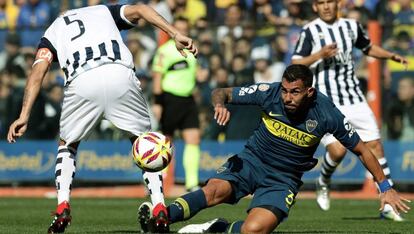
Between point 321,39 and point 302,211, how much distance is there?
2188 millimetres

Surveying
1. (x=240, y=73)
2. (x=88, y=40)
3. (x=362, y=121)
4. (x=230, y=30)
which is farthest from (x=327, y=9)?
(x=230, y=30)

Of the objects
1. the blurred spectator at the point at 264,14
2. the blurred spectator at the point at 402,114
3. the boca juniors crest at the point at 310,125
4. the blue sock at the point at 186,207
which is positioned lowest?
the blurred spectator at the point at 402,114

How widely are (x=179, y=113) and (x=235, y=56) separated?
180 centimetres

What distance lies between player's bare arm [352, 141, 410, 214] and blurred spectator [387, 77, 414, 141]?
27.9 ft

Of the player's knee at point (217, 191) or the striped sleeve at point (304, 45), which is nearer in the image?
the player's knee at point (217, 191)

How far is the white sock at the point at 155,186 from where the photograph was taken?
332 inches

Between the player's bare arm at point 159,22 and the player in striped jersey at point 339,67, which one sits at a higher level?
the player's bare arm at point 159,22

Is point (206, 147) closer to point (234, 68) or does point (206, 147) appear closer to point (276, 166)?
point (234, 68)

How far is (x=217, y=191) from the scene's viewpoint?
27.1 feet

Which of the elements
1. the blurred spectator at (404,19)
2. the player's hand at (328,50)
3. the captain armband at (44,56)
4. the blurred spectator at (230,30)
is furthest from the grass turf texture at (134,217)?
the blurred spectator at (230,30)

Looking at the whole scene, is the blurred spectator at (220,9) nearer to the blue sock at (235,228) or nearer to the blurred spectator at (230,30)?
the blurred spectator at (230,30)

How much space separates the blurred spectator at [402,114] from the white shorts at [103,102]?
28.1 ft

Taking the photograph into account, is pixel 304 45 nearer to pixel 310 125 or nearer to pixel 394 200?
pixel 310 125

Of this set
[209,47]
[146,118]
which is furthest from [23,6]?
[146,118]
